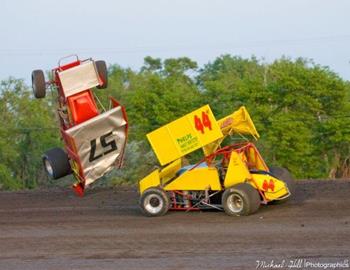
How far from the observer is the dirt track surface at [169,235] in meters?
10.6

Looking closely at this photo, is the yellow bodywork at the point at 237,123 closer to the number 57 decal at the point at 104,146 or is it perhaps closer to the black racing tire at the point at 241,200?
the black racing tire at the point at 241,200

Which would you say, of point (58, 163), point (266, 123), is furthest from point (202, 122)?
point (266, 123)

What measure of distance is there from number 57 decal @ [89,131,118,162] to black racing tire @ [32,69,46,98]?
1.42 metres

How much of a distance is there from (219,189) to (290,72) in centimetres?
2682

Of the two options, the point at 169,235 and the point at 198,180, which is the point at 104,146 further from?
the point at 169,235

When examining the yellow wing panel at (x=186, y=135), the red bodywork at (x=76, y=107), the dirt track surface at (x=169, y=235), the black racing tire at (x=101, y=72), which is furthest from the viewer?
the black racing tire at (x=101, y=72)

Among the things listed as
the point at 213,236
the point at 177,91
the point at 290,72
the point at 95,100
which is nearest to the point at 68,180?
the point at 177,91

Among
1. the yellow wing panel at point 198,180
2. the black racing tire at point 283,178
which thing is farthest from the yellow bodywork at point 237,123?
the black racing tire at point 283,178

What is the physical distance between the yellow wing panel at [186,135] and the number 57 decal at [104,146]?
1108 millimetres

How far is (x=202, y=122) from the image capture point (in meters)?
14.6

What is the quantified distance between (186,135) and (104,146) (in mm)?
1769

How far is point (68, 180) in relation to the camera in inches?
1449

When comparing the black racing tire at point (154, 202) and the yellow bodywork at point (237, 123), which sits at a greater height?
the yellow bodywork at point (237, 123)

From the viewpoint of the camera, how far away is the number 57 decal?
50.2 ft
